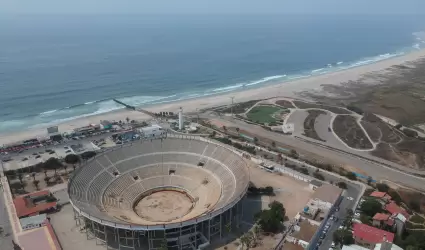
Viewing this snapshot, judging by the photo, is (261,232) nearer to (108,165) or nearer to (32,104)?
(108,165)

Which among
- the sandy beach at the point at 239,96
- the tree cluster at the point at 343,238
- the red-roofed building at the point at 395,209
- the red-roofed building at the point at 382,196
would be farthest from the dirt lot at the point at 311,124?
the tree cluster at the point at 343,238

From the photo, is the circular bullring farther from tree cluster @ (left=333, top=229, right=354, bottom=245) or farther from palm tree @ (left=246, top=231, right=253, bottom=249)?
tree cluster @ (left=333, top=229, right=354, bottom=245)

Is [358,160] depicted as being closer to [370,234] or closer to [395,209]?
[395,209]

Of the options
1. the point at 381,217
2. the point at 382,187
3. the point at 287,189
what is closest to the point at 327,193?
the point at 287,189

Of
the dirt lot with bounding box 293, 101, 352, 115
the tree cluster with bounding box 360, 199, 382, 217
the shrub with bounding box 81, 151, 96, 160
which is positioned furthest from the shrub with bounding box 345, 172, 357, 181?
the shrub with bounding box 81, 151, 96, 160

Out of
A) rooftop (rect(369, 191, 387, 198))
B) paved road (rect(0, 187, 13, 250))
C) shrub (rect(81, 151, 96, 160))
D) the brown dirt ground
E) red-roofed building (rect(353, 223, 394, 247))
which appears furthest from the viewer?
shrub (rect(81, 151, 96, 160))
